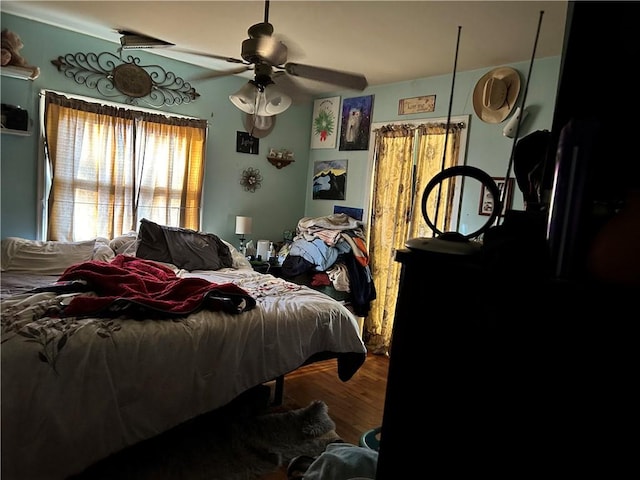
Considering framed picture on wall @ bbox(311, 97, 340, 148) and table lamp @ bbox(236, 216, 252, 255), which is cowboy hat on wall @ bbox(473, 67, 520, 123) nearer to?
framed picture on wall @ bbox(311, 97, 340, 148)

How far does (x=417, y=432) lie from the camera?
75cm

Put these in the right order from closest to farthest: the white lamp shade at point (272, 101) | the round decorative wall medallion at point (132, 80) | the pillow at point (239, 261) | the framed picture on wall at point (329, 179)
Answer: the white lamp shade at point (272, 101), the round decorative wall medallion at point (132, 80), the pillow at point (239, 261), the framed picture on wall at point (329, 179)

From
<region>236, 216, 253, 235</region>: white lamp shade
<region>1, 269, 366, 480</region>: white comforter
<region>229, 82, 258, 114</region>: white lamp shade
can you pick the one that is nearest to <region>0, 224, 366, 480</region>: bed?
<region>1, 269, 366, 480</region>: white comforter

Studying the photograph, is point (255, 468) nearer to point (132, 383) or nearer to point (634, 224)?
point (132, 383)

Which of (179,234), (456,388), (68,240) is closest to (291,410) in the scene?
(179,234)

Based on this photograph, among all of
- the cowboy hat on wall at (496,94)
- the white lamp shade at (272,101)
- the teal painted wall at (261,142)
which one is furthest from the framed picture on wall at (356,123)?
the white lamp shade at (272,101)

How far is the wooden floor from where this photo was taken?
2.60 m

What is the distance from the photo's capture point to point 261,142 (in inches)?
180

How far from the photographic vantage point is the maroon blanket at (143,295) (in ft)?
6.34

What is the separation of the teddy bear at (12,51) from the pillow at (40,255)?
128cm

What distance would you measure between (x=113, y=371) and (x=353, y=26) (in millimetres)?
2513

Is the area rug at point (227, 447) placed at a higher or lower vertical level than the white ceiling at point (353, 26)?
lower

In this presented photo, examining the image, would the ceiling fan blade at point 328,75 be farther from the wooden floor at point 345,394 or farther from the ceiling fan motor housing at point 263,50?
the wooden floor at point 345,394

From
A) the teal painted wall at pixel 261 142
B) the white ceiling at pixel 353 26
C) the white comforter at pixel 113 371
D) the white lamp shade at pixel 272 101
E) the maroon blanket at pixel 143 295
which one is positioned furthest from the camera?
the teal painted wall at pixel 261 142
